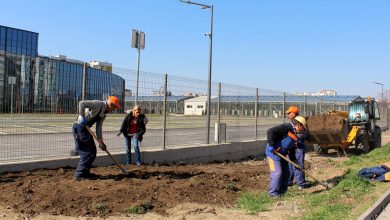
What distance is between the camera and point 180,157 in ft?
41.2

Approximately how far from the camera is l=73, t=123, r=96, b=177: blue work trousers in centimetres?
811

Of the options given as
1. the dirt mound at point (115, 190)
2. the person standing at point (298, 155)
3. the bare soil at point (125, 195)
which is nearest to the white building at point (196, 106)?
the dirt mound at point (115, 190)

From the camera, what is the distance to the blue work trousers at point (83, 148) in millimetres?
8109

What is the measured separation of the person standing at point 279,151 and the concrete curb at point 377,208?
1667mm

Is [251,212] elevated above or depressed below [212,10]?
below

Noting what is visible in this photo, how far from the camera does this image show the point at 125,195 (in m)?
7.21

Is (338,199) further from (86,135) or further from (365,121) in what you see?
(365,121)

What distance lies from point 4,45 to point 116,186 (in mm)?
58102

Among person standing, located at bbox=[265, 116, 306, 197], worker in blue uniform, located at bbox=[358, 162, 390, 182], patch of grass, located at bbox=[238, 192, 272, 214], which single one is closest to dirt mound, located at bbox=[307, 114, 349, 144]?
worker in blue uniform, located at bbox=[358, 162, 390, 182]

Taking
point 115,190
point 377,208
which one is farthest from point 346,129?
point 115,190

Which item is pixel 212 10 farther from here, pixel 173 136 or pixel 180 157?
pixel 180 157

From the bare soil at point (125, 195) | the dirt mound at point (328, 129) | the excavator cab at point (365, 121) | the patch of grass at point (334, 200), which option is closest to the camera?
the bare soil at point (125, 195)

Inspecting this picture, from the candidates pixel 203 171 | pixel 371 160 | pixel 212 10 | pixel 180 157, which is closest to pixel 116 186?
pixel 203 171

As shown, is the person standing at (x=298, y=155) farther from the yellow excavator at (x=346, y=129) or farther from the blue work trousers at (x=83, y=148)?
the yellow excavator at (x=346, y=129)
